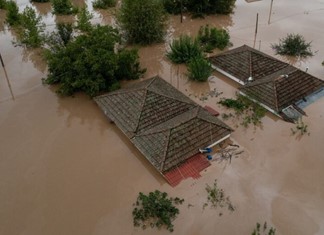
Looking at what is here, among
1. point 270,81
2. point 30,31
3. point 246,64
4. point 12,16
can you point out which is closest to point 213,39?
point 246,64

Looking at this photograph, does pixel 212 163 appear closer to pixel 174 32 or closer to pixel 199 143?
pixel 199 143

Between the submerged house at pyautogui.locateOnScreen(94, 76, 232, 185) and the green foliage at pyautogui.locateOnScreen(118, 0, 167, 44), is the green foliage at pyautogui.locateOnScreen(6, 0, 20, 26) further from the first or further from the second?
the submerged house at pyautogui.locateOnScreen(94, 76, 232, 185)

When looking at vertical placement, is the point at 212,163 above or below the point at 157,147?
below

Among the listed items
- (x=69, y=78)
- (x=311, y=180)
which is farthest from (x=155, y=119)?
(x=311, y=180)

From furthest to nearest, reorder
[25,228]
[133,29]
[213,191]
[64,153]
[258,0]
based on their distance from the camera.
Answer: [258,0]
[133,29]
[64,153]
[213,191]
[25,228]

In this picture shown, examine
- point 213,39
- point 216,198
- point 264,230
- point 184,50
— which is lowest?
point 264,230

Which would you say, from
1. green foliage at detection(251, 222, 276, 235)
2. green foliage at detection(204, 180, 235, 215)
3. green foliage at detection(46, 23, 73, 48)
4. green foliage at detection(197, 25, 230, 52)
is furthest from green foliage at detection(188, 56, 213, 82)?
green foliage at detection(251, 222, 276, 235)

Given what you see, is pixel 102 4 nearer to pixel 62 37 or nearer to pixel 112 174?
pixel 62 37
